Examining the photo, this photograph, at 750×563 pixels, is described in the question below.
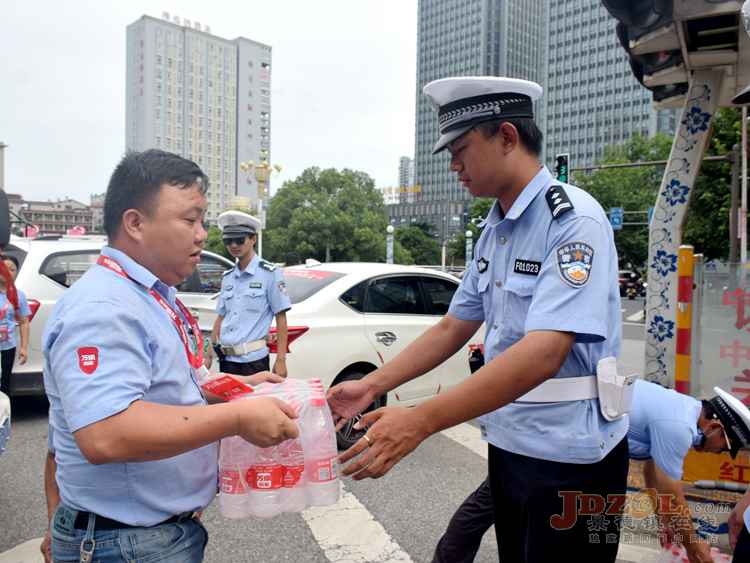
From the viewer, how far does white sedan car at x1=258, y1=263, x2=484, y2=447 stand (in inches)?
205

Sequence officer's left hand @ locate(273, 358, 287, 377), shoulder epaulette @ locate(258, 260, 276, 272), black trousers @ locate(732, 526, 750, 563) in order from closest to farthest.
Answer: black trousers @ locate(732, 526, 750, 563) → officer's left hand @ locate(273, 358, 287, 377) → shoulder epaulette @ locate(258, 260, 276, 272)

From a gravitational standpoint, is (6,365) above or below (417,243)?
below

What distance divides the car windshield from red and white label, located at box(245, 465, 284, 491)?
3.83 meters

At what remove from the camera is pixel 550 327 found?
5.33 feet

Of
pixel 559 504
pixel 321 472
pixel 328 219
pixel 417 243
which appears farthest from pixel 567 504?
pixel 417 243

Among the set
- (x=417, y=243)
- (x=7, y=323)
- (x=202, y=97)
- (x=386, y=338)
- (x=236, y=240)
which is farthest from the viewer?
(x=202, y=97)

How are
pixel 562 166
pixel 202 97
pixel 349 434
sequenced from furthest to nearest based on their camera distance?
1. pixel 202 97
2. pixel 562 166
3. pixel 349 434

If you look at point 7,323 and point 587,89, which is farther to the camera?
point 587,89

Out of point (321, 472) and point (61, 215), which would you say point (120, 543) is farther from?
point (61, 215)

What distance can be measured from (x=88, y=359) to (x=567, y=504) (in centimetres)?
136

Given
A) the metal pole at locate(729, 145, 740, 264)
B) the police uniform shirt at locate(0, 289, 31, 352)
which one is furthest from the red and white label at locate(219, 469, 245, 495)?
the metal pole at locate(729, 145, 740, 264)

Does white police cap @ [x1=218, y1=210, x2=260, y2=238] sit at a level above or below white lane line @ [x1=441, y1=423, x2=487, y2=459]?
above

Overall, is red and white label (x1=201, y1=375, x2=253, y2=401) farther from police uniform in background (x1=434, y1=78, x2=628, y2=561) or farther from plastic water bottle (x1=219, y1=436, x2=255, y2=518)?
police uniform in background (x1=434, y1=78, x2=628, y2=561)

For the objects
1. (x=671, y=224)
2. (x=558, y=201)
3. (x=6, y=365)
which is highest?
(x=671, y=224)
